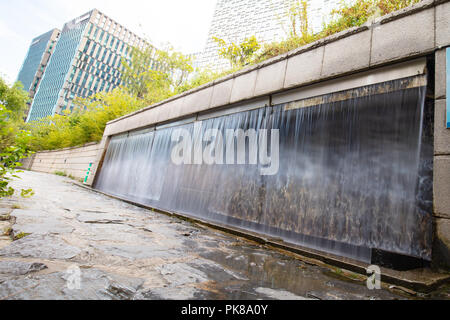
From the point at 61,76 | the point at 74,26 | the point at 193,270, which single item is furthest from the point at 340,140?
the point at 74,26

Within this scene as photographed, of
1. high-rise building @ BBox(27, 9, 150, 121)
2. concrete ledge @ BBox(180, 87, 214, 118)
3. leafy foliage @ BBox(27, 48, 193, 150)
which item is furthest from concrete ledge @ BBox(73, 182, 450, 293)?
high-rise building @ BBox(27, 9, 150, 121)

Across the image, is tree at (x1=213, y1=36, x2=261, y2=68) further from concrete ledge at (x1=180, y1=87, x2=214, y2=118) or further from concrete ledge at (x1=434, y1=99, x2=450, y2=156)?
concrete ledge at (x1=434, y1=99, x2=450, y2=156)

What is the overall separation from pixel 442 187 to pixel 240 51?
9.01 m

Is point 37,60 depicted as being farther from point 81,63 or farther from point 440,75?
point 440,75

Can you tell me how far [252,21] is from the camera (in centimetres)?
1402

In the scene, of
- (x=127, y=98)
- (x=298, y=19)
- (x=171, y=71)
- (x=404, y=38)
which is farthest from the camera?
(x=171, y=71)

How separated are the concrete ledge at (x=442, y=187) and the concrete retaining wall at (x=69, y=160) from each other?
1232cm

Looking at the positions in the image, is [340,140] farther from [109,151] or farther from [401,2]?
[109,151]

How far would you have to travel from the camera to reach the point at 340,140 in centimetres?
312

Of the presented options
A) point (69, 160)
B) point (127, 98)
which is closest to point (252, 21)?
point (127, 98)

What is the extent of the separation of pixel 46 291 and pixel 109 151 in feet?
34.4

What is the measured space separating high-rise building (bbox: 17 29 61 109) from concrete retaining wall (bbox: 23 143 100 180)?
237 ft

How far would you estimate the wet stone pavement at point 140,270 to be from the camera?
126 centimetres

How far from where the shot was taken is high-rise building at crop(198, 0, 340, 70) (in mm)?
6713
